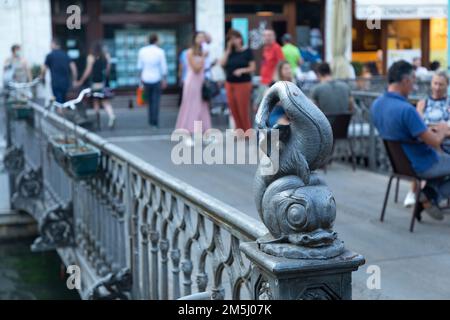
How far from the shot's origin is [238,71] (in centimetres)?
1288

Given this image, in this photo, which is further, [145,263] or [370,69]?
[370,69]

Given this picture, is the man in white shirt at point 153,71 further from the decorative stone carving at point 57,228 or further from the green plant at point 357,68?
the green plant at point 357,68

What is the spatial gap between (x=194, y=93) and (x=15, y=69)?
7.37 m

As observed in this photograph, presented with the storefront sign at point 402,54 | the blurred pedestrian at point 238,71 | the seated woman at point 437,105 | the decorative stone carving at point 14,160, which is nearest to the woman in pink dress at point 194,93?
the blurred pedestrian at point 238,71

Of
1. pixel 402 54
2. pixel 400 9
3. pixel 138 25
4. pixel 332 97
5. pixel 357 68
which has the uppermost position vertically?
pixel 400 9

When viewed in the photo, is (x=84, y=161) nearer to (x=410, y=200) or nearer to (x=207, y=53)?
(x=410, y=200)

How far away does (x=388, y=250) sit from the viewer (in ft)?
21.2

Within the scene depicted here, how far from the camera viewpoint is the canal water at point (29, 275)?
37.5 ft

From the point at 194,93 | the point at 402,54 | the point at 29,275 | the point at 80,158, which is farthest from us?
the point at 402,54

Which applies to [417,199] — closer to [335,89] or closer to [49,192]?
[335,89]

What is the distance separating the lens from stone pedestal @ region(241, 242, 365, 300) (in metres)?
2.56

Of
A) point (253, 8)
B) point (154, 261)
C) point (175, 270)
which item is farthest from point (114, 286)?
point (253, 8)

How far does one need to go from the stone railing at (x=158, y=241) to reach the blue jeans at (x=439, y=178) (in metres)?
2.28

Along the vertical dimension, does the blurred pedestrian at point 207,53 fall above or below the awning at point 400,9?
below
